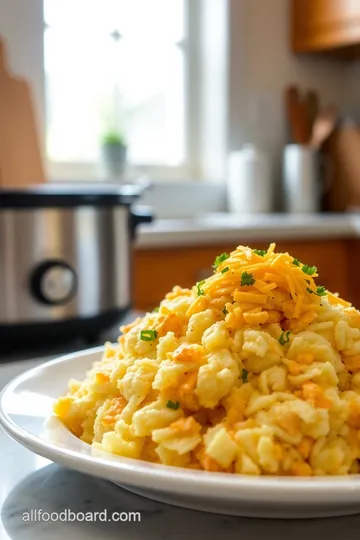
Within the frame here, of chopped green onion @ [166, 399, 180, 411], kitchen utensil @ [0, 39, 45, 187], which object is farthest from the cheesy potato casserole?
kitchen utensil @ [0, 39, 45, 187]

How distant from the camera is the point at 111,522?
1.75 feet

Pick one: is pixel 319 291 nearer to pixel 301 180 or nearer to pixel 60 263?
pixel 60 263

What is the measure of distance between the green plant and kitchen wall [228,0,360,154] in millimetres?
478

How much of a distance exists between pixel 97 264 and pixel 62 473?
72 cm

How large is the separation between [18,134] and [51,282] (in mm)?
705

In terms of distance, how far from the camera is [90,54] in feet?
9.39

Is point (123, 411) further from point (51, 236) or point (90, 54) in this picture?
point (90, 54)

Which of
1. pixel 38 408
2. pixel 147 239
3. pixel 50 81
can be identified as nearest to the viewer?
pixel 38 408

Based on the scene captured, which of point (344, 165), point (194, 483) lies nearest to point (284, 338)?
point (194, 483)

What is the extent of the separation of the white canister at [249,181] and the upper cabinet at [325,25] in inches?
19.2

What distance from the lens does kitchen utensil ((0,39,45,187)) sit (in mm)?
1803

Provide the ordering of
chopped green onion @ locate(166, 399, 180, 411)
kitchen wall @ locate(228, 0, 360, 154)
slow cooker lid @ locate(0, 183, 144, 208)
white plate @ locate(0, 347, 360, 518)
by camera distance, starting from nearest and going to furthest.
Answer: white plate @ locate(0, 347, 360, 518), chopped green onion @ locate(166, 399, 180, 411), slow cooker lid @ locate(0, 183, 144, 208), kitchen wall @ locate(228, 0, 360, 154)

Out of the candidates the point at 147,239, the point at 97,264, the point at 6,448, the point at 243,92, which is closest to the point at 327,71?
the point at 243,92

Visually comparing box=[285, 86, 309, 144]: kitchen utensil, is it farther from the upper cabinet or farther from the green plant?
the green plant
